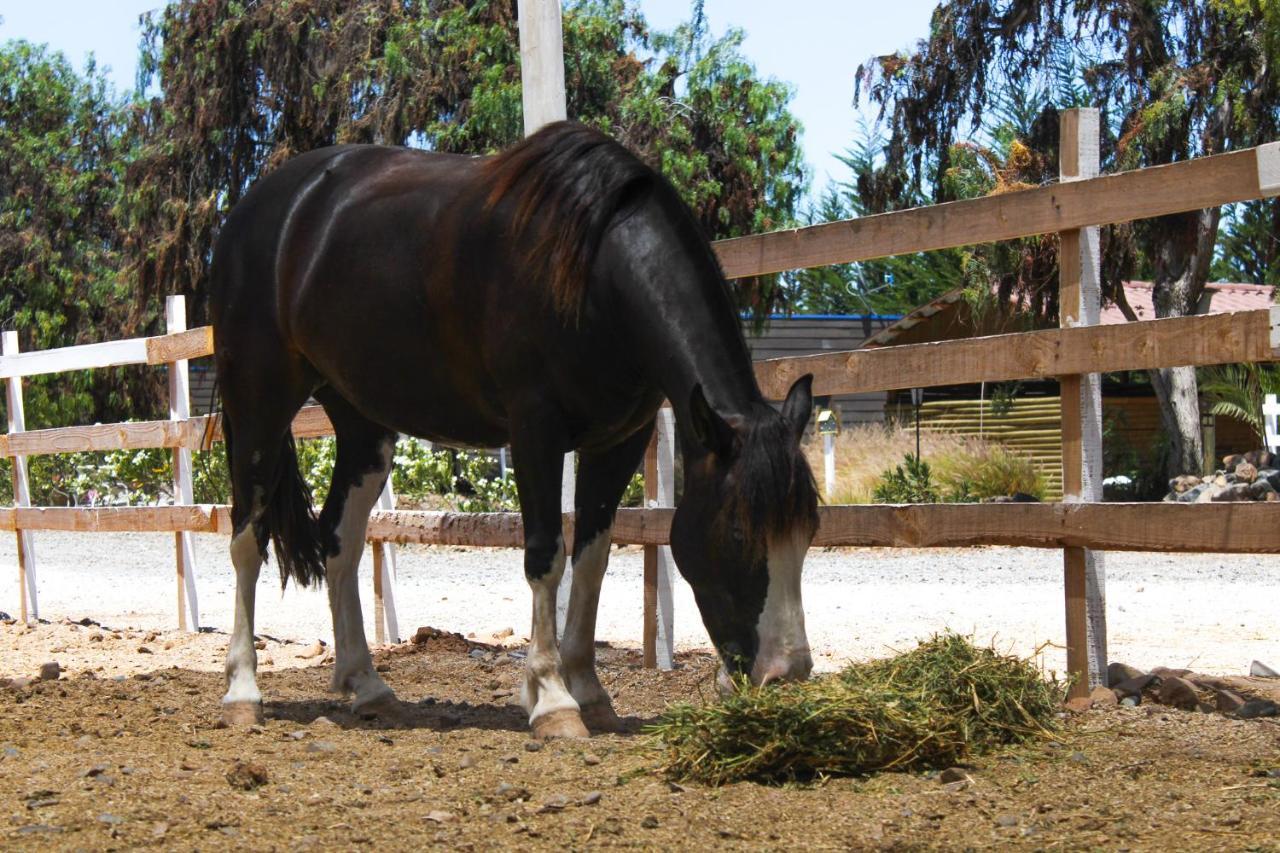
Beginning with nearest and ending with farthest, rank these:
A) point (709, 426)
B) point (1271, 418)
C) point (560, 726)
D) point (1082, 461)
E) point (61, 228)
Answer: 1. point (709, 426)
2. point (560, 726)
3. point (1082, 461)
4. point (1271, 418)
5. point (61, 228)

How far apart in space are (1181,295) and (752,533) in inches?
714

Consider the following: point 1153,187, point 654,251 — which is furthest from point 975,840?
point 1153,187

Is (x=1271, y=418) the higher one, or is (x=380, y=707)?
(x=1271, y=418)

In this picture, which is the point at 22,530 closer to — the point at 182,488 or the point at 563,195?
the point at 182,488

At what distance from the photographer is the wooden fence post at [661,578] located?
19.4ft

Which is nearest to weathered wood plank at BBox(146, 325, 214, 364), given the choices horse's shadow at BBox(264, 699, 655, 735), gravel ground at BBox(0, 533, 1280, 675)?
gravel ground at BBox(0, 533, 1280, 675)

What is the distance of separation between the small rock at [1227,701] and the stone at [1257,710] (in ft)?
0.32

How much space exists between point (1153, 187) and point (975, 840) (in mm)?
2378

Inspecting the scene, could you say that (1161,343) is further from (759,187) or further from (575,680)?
(759,187)

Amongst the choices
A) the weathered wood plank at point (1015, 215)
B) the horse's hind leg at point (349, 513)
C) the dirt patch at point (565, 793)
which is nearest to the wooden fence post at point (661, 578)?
the weathered wood plank at point (1015, 215)

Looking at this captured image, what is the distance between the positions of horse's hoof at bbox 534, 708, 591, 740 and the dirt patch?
0.07m

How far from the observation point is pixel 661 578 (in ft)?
19.5

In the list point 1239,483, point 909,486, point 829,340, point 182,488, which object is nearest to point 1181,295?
point 1239,483

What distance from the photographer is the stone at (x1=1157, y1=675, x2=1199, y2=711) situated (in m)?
4.41
